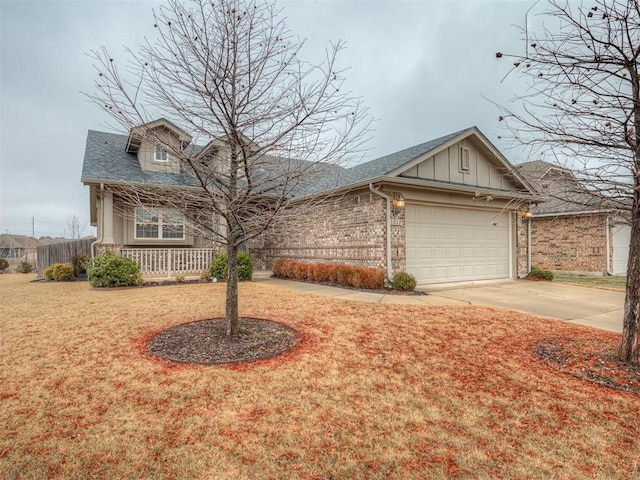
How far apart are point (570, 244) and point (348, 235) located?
1144cm

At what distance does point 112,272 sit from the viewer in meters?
9.72

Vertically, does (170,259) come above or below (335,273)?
above

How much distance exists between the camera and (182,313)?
6.53m

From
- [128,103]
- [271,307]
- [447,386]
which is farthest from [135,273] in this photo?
[447,386]

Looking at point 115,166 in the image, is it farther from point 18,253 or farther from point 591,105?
point 18,253

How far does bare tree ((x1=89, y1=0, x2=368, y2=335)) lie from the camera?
427cm

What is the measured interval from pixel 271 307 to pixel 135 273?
5.55 metres

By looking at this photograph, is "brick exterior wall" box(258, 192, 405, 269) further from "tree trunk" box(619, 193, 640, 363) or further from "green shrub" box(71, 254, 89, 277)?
"green shrub" box(71, 254, 89, 277)

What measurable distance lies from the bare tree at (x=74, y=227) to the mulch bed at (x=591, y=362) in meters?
43.9

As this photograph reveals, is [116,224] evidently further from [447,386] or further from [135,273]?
[447,386]

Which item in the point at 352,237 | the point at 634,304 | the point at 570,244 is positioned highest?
the point at 352,237

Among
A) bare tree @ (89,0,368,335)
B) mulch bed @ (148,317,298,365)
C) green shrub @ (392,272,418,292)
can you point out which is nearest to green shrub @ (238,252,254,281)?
green shrub @ (392,272,418,292)

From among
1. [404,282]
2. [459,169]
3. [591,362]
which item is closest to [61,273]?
[404,282]

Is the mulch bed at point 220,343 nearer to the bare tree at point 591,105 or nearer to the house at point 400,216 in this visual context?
the bare tree at point 591,105
